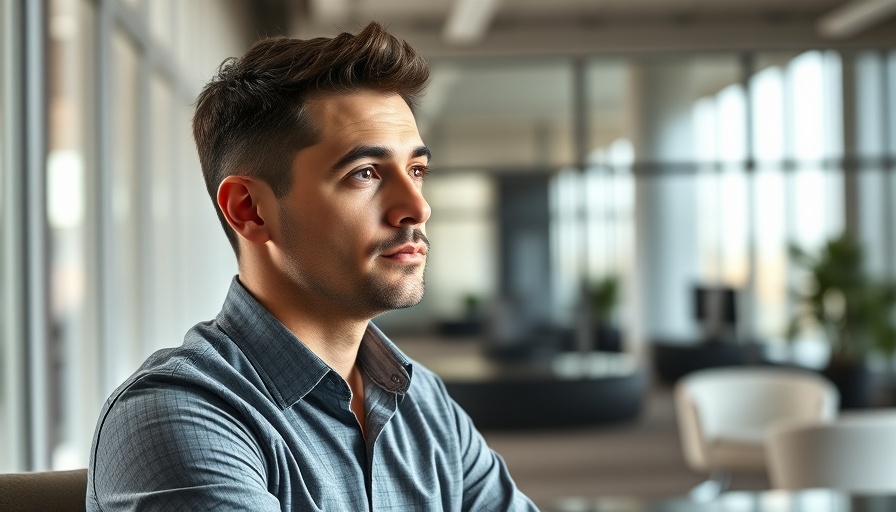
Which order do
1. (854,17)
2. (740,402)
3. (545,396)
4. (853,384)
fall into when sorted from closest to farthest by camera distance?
(740,402) → (545,396) → (854,17) → (853,384)

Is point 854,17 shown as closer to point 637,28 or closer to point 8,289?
point 637,28

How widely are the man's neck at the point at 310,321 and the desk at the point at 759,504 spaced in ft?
2.32

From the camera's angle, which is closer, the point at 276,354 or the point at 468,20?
the point at 276,354

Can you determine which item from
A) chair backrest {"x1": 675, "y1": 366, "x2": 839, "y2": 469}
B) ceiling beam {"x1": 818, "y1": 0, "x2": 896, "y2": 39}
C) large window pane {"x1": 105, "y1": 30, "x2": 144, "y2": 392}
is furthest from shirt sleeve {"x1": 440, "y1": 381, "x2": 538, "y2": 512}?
ceiling beam {"x1": 818, "y1": 0, "x2": 896, "y2": 39}

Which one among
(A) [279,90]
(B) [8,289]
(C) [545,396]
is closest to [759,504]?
(A) [279,90]

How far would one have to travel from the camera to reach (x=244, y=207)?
1450 mm

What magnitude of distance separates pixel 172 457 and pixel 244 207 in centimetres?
47

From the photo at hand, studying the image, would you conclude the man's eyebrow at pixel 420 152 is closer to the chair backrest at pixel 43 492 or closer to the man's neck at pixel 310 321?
the man's neck at pixel 310 321

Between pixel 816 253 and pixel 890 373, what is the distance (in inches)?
55.0

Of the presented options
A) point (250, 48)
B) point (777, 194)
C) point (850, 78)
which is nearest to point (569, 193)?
point (777, 194)

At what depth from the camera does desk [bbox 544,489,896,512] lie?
→ 1974 millimetres

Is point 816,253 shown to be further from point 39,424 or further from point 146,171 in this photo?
point 39,424

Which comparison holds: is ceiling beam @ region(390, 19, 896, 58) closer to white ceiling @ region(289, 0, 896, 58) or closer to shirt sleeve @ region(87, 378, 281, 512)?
white ceiling @ region(289, 0, 896, 58)

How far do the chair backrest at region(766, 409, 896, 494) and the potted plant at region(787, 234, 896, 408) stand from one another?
520 centimetres
